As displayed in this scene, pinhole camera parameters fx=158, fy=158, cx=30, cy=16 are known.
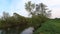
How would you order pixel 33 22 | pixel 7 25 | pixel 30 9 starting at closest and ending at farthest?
1. pixel 33 22
2. pixel 30 9
3. pixel 7 25

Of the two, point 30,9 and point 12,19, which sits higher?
point 30,9

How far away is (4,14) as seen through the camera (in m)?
41.3

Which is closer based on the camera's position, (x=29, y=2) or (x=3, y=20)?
(x=29, y=2)

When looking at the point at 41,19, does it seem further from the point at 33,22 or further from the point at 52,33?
the point at 52,33

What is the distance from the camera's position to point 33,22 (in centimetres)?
2931

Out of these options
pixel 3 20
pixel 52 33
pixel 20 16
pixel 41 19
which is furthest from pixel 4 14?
pixel 52 33

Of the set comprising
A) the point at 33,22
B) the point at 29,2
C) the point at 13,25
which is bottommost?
the point at 13,25

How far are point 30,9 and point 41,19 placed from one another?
21.0 feet

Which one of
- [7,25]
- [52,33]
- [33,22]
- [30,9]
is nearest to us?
[52,33]

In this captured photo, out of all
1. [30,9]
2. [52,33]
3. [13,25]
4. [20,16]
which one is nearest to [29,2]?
[30,9]

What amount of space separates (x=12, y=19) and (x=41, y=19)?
1201 cm

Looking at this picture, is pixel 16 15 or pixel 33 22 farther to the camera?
pixel 16 15

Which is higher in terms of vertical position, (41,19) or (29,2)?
(29,2)

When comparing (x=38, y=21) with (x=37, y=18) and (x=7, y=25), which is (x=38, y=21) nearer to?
(x=37, y=18)
